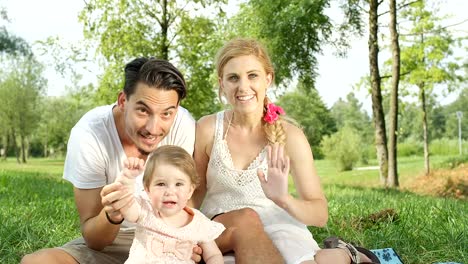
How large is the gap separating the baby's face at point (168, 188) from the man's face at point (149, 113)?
287 millimetres

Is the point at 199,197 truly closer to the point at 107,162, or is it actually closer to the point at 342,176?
the point at 107,162

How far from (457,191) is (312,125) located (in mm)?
19912

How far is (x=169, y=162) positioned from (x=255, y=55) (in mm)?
953

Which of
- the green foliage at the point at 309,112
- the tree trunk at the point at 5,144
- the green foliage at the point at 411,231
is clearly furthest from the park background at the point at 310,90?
the tree trunk at the point at 5,144

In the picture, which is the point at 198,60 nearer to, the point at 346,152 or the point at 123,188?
the point at 346,152

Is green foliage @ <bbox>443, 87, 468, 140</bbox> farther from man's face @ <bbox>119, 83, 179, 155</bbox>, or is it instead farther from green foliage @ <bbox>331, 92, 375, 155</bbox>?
man's face @ <bbox>119, 83, 179, 155</bbox>

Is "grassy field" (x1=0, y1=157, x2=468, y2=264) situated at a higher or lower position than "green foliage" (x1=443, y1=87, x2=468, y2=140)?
lower

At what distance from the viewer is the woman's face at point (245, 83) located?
3295 mm

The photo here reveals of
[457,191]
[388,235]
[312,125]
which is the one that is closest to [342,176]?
[457,191]

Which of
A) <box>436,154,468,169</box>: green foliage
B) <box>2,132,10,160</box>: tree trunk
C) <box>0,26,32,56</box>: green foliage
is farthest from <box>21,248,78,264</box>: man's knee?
<box>2,132,10,160</box>: tree trunk

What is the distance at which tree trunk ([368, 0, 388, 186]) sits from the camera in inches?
507

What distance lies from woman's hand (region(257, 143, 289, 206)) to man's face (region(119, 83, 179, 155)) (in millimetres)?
567

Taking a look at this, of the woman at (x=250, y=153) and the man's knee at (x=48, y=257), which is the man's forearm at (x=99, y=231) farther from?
the woman at (x=250, y=153)

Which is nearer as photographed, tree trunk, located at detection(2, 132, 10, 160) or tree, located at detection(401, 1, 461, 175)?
tree, located at detection(401, 1, 461, 175)
